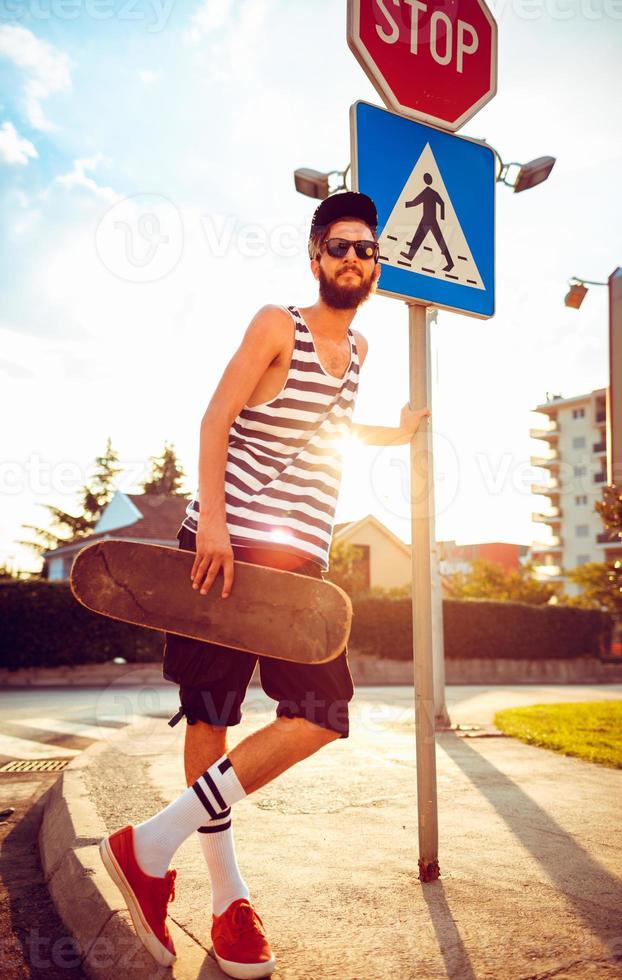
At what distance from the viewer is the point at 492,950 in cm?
185

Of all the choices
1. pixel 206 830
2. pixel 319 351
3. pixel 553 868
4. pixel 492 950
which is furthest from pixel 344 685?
pixel 553 868

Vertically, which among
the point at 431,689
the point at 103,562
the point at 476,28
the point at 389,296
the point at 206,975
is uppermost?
the point at 476,28

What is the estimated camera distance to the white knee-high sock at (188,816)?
74.8 inches

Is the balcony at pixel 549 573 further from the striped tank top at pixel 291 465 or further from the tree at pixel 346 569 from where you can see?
the striped tank top at pixel 291 465

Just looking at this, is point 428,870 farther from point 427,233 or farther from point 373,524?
point 373,524

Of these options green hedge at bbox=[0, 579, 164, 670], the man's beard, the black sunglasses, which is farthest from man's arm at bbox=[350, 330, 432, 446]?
green hedge at bbox=[0, 579, 164, 670]

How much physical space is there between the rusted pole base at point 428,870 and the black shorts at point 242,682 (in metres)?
0.72

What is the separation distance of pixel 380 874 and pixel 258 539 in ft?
4.10

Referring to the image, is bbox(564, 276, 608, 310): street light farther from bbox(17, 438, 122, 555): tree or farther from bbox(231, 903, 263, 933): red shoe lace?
bbox(17, 438, 122, 555): tree

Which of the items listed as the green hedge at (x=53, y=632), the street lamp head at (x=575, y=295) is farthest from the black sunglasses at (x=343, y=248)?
the green hedge at (x=53, y=632)

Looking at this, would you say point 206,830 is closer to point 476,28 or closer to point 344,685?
point 344,685

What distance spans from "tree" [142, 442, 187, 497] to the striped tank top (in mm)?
53298

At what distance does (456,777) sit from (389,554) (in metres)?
31.0

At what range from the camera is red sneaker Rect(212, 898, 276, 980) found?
5.74 ft
